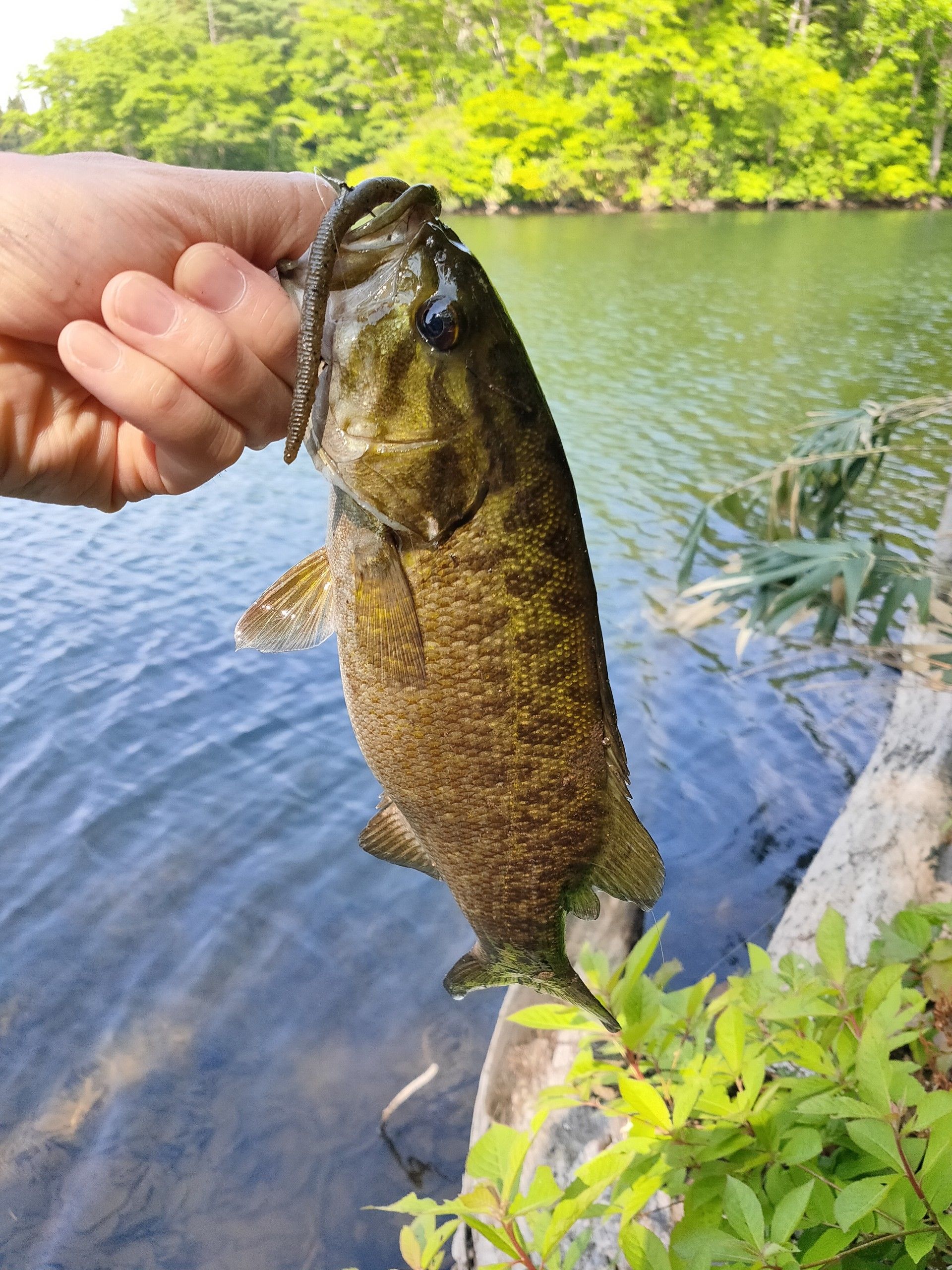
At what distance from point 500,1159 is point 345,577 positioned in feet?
3.83

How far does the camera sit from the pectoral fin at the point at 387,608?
1.38m

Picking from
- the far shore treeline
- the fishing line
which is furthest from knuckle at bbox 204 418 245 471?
the far shore treeline

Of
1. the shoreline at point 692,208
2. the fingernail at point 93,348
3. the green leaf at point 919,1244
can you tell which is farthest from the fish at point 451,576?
the shoreline at point 692,208

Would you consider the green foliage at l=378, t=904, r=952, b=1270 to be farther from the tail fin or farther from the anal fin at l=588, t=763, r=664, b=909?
the anal fin at l=588, t=763, r=664, b=909

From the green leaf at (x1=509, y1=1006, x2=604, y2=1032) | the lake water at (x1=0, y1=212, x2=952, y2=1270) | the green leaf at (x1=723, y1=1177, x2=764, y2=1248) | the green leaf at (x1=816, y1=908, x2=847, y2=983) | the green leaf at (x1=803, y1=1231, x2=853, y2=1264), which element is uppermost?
the green leaf at (x1=723, y1=1177, x2=764, y2=1248)

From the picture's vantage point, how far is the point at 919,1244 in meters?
1.36

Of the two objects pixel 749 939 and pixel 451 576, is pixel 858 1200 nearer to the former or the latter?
pixel 451 576

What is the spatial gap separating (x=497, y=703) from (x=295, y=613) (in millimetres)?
420

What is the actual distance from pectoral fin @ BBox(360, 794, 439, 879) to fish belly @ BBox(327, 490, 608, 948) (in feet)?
0.38

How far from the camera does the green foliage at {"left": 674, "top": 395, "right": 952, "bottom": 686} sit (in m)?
4.84

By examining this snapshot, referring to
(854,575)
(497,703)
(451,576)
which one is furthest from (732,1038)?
(854,575)

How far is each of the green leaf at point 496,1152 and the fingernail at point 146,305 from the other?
5.10ft

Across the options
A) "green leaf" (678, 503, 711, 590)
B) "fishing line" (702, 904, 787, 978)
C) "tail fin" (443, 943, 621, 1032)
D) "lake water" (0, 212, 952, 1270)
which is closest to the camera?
"tail fin" (443, 943, 621, 1032)

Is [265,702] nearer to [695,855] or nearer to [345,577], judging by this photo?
[695,855]
